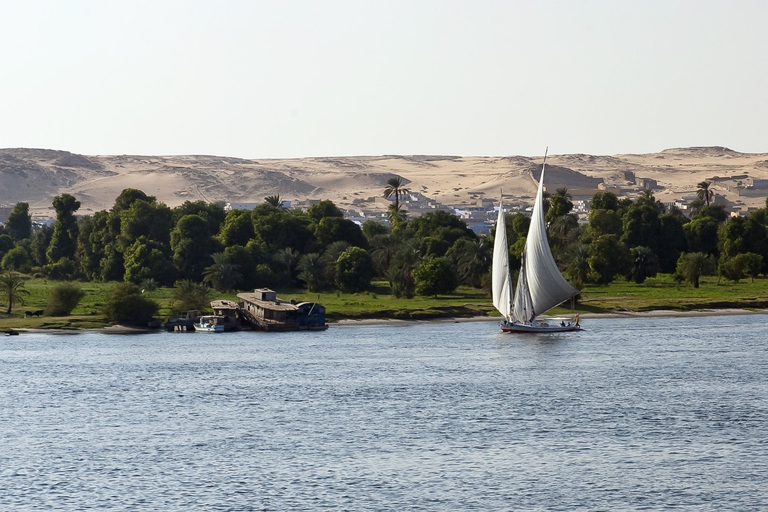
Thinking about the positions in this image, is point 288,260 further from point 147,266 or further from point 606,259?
point 606,259

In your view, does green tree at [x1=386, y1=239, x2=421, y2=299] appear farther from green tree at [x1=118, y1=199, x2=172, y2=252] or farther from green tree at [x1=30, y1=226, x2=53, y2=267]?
green tree at [x1=30, y1=226, x2=53, y2=267]

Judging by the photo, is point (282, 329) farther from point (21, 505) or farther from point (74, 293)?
point (21, 505)

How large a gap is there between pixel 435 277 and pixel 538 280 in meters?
16.9

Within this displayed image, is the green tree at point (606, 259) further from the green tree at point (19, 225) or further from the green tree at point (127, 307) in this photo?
the green tree at point (19, 225)

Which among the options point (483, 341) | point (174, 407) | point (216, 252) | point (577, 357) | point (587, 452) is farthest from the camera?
point (216, 252)

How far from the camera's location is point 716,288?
398 ft

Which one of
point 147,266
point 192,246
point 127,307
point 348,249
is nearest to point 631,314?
point 348,249

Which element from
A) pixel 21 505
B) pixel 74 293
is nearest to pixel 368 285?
pixel 74 293

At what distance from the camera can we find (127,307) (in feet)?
345

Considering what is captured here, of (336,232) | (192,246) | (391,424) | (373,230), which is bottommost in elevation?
(391,424)

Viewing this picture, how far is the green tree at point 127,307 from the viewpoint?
105m

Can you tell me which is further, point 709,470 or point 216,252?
point 216,252

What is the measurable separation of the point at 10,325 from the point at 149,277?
75.3 ft

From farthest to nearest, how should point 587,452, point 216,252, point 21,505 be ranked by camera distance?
point 216,252 → point 587,452 → point 21,505
